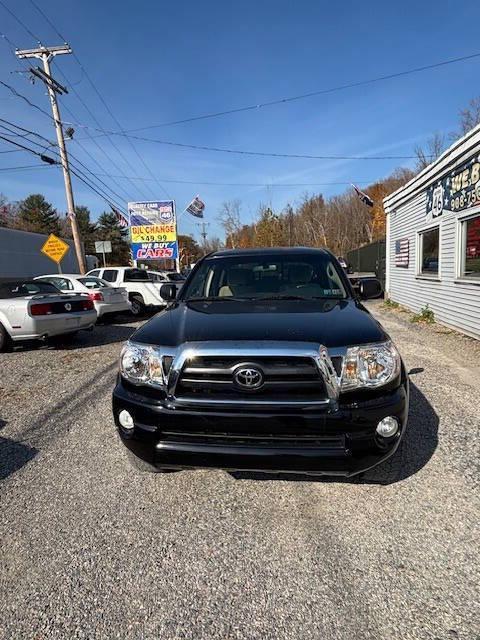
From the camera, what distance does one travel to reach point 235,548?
2254 millimetres

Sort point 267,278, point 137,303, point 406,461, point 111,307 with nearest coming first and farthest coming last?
point 406,461
point 267,278
point 111,307
point 137,303

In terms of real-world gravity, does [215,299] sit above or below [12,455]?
above

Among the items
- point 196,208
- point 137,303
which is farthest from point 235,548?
point 196,208

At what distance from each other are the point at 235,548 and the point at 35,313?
251 inches

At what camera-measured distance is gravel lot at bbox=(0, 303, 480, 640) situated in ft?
5.90

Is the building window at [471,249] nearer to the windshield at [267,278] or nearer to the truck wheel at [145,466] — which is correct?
the windshield at [267,278]

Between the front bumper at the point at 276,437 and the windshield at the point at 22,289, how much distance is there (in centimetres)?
671

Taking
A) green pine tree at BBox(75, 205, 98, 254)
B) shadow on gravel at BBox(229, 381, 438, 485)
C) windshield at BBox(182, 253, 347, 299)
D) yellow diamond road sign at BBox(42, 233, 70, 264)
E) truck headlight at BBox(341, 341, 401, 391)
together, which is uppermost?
green pine tree at BBox(75, 205, 98, 254)

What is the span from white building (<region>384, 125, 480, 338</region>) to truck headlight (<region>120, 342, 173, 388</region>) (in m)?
7.15

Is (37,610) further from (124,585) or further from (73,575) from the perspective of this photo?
(124,585)

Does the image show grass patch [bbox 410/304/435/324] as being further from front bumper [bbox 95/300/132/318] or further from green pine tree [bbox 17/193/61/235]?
green pine tree [bbox 17/193/61/235]

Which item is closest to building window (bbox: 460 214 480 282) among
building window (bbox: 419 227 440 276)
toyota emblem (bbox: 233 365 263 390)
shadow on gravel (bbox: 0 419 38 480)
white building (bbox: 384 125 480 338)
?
white building (bbox: 384 125 480 338)

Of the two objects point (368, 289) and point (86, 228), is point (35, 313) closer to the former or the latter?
point (368, 289)

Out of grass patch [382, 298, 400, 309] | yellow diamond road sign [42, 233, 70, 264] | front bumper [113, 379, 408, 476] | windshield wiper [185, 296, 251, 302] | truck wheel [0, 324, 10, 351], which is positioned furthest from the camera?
grass patch [382, 298, 400, 309]
